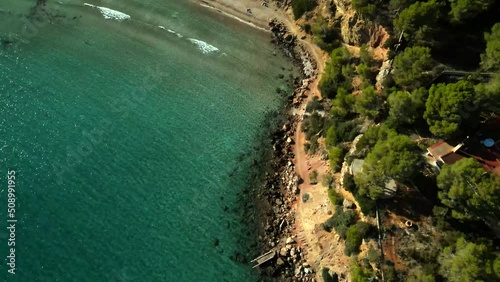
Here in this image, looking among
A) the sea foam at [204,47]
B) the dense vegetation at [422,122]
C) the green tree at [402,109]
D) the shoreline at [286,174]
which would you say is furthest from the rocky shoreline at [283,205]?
the green tree at [402,109]

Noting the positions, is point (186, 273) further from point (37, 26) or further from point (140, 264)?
point (37, 26)

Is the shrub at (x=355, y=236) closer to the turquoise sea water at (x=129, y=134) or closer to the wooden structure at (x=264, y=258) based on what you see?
the wooden structure at (x=264, y=258)

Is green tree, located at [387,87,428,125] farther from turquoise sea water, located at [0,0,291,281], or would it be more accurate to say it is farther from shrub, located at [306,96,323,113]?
turquoise sea water, located at [0,0,291,281]

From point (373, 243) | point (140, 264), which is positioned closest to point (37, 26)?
point (140, 264)

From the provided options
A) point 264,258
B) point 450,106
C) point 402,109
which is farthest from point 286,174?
point 450,106

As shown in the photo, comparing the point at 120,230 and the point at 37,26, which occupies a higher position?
the point at 37,26

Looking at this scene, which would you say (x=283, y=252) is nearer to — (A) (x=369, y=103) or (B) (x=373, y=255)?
(B) (x=373, y=255)

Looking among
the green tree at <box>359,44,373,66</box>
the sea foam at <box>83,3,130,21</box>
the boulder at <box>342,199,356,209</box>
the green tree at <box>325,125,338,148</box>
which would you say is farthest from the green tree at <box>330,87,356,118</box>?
the sea foam at <box>83,3,130,21</box>

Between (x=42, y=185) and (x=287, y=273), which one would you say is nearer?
(x=287, y=273)
